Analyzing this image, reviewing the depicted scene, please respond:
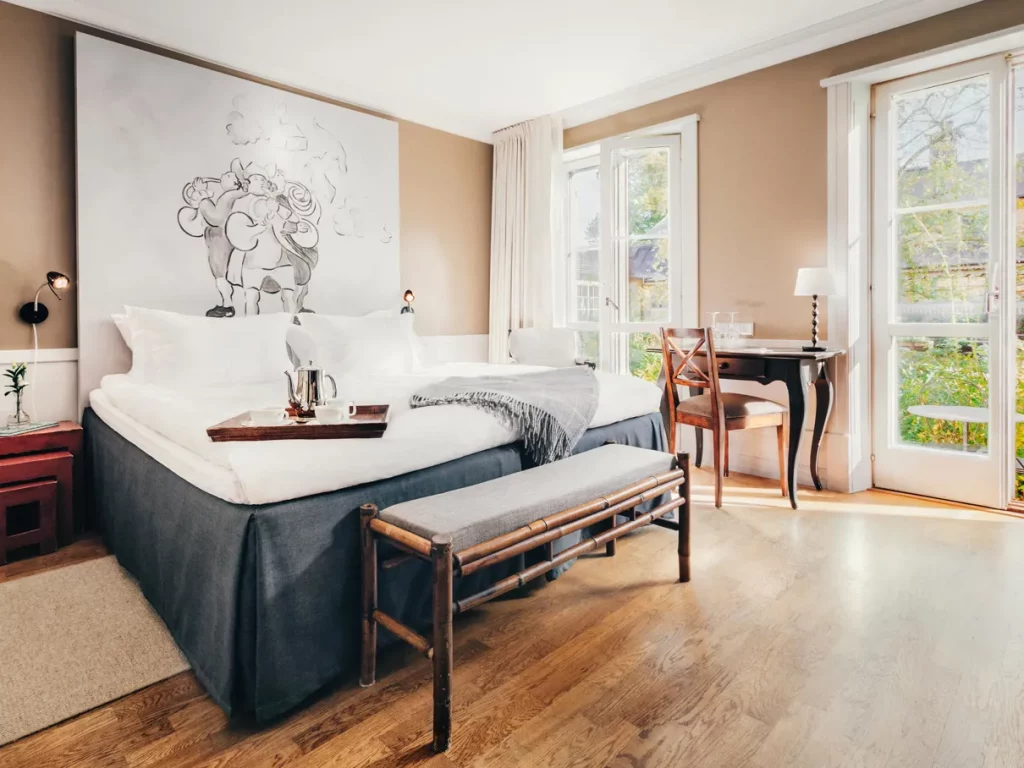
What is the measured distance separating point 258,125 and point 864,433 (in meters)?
3.86

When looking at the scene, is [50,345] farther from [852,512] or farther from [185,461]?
[852,512]

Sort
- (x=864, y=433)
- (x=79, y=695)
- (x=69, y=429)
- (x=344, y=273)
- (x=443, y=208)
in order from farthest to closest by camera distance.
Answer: (x=443, y=208) → (x=344, y=273) → (x=864, y=433) → (x=69, y=429) → (x=79, y=695)

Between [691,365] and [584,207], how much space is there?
6.93 feet

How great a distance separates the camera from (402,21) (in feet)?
10.2

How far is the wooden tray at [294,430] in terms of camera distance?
164 cm

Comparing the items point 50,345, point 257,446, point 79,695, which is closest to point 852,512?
point 257,446

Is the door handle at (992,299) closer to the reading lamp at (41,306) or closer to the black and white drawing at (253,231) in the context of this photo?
the black and white drawing at (253,231)

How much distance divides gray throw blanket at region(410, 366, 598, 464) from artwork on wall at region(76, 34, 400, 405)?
1.77 metres

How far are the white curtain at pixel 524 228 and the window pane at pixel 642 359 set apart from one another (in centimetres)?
65

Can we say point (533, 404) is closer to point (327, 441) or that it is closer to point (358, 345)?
point (327, 441)

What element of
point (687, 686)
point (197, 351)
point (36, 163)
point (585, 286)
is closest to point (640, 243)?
point (585, 286)

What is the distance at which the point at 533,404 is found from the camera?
2.17m

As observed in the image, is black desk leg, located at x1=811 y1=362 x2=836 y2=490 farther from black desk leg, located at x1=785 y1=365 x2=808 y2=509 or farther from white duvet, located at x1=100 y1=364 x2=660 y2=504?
white duvet, located at x1=100 y1=364 x2=660 y2=504

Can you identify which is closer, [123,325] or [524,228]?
[123,325]
